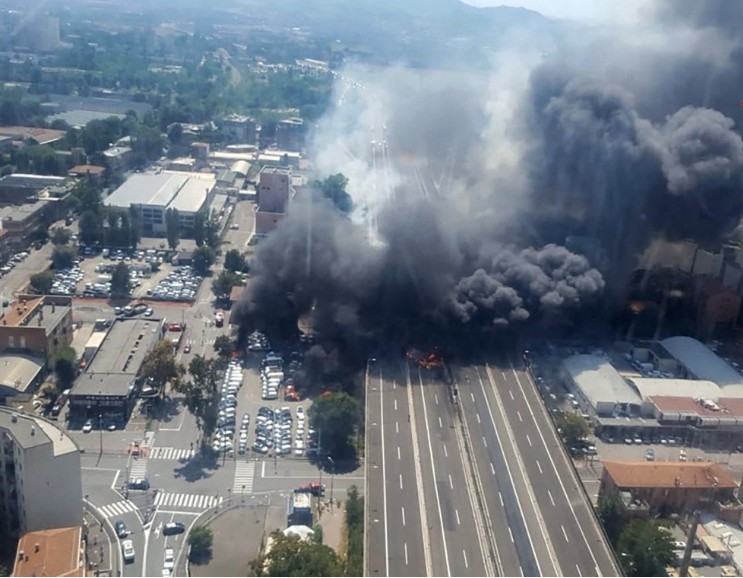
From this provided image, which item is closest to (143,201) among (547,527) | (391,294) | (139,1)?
(391,294)

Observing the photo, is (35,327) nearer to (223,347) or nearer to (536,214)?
(223,347)

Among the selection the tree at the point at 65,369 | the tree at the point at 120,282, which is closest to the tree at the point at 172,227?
the tree at the point at 120,282

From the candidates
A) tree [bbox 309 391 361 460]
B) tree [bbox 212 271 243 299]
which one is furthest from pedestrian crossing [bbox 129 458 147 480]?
tree [bbox 212 271 243 299]

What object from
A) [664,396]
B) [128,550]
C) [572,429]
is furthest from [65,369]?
[664,396]

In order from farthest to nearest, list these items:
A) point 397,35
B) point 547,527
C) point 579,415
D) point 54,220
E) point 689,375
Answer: point 397,35
point 54,220
point 689,375
point 579,415
point 547,527

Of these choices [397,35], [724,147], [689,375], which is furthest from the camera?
[397,35]

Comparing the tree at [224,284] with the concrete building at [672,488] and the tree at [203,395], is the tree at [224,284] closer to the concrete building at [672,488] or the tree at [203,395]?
the tree at [203,395]

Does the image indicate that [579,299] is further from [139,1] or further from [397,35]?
[139,1]
